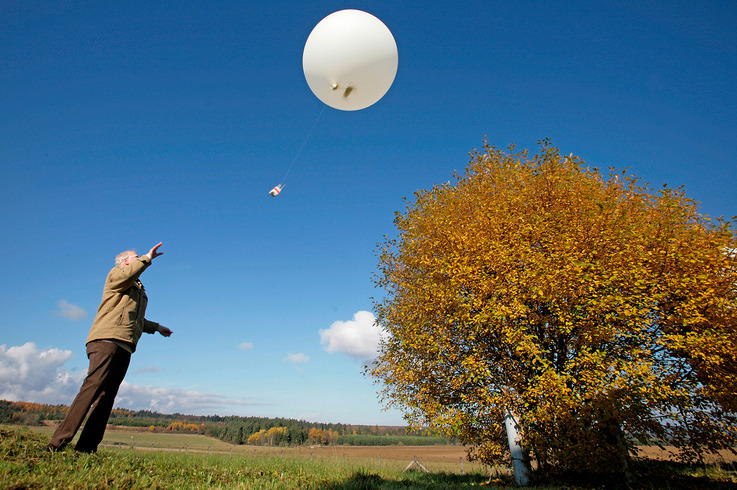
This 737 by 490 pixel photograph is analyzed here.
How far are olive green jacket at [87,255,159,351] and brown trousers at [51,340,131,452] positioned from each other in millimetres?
143

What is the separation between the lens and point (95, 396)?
4582 millimetres

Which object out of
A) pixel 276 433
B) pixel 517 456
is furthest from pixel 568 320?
pixel 276 433

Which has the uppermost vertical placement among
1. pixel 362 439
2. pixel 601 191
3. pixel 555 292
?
pixel 601 191

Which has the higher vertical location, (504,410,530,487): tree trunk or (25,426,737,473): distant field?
(504,410,530,487): tree trunk

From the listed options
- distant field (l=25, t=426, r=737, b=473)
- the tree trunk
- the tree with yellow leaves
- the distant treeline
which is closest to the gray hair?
distant field (l=25, t=426, r=737, b=473)

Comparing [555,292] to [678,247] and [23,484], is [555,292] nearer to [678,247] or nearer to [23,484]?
[678,247]

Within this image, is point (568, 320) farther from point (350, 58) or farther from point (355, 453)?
point (355, 453)

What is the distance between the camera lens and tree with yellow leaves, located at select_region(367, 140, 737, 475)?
905 centimetres

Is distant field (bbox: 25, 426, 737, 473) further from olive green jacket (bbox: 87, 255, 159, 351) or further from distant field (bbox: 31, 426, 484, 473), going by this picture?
olive green jacket (bbox: 87, 255, 159, 351)

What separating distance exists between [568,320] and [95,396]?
33.4 ft

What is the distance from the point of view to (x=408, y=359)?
12125 mm

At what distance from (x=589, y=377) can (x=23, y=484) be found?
33.0ft

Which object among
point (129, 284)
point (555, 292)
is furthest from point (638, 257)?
point (129, 284)

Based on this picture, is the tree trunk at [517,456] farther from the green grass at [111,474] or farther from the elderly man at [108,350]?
the elderly man at [108,350]
